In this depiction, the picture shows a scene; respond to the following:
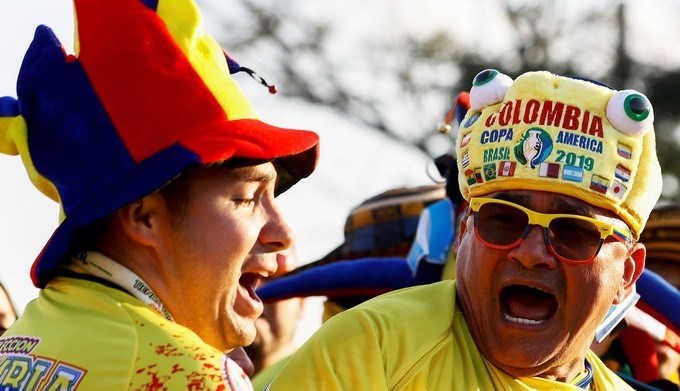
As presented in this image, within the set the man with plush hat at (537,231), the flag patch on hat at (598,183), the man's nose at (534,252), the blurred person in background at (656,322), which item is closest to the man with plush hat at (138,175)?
the man with plush hat at (537,231)

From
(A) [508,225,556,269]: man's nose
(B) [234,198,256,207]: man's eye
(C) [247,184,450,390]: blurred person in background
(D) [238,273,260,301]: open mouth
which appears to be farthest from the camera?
(C) [247,184,450,390]: blurred person in background

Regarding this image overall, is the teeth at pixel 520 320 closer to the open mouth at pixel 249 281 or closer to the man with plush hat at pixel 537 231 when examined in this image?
the man with plush hat at pixel 537 231

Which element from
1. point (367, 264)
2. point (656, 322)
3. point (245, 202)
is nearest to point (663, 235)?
point (656, 322)

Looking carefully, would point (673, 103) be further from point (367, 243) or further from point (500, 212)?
point (500, 212)

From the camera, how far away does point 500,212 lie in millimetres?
4199

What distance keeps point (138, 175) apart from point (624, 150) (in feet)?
5.45

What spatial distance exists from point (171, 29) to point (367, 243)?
3.43 m

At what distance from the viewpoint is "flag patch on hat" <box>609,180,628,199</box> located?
418cm

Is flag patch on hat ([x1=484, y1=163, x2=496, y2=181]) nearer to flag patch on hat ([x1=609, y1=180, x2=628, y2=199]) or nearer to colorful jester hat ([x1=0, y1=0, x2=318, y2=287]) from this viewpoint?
flag patch on hat ([x1=609, y1=180, x2=628, y2=199])

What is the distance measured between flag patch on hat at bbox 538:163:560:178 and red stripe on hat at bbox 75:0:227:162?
121 centimetres

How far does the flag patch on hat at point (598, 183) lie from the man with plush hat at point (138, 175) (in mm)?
1098

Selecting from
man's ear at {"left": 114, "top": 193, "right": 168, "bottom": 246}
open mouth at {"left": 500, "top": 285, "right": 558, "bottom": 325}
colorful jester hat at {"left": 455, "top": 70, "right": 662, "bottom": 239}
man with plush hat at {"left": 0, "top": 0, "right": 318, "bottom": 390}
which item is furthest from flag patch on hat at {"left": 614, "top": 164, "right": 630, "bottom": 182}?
man's ear at {"left": 114, "top": 193, "right": 168, "bottom": 246}

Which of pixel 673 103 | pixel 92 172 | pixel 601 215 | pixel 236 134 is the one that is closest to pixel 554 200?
pixel 601 215

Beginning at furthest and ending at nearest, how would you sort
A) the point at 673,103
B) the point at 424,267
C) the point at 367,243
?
1. the point at 673,103
2. the point at 367,243
3. the point at 424,267
